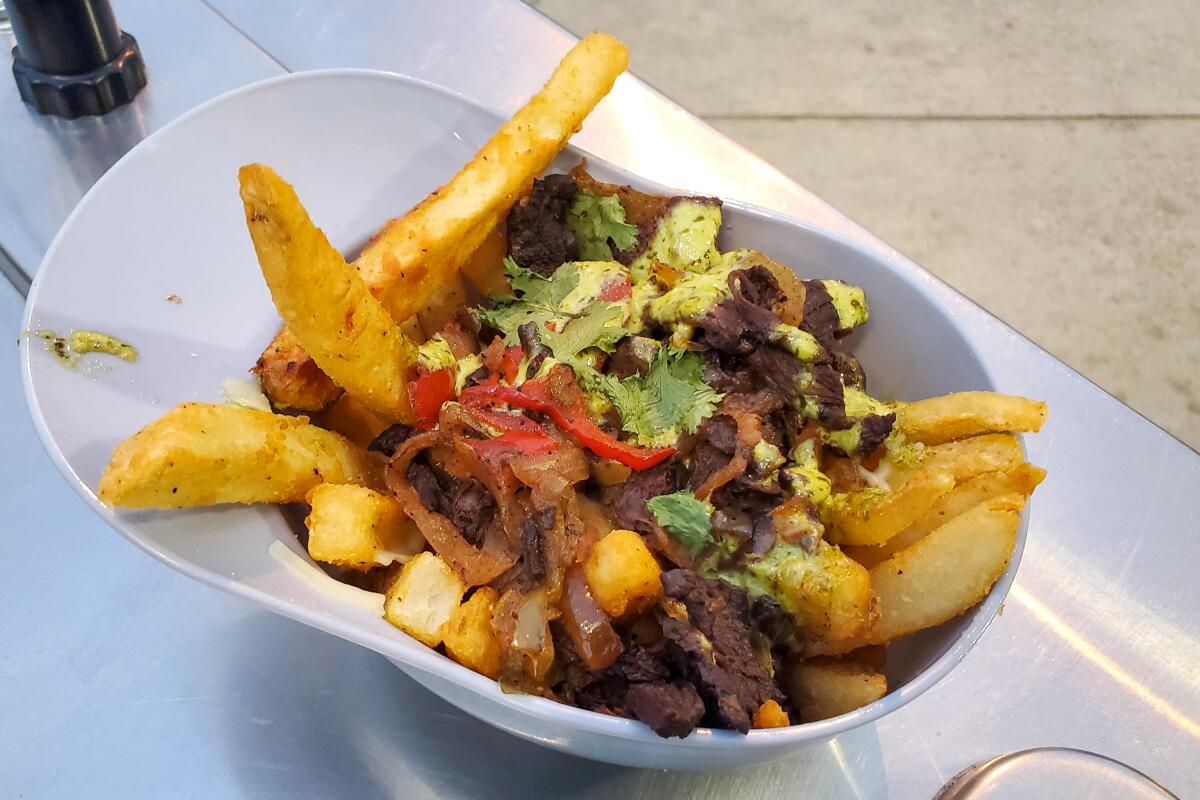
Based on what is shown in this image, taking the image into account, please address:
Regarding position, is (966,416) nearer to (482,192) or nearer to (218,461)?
(482,192)

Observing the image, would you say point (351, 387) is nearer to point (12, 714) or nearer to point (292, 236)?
point (292, 236)

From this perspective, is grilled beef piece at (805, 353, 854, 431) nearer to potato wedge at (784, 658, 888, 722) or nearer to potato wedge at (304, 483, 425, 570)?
potato wedge at (784, 658, 888, 722)

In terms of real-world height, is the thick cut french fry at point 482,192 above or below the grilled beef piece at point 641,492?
above

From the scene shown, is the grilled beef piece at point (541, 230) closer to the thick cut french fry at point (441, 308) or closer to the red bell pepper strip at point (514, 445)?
the thick cut french fry at point (441, 308)

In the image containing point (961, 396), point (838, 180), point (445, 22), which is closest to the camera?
point (961, 396)

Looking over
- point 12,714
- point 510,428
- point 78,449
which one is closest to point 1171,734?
point 510,428

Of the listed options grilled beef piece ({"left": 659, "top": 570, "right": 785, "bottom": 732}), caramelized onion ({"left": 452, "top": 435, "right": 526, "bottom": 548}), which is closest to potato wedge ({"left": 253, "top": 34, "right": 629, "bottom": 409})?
caramelized onion ({"left": 452, "top": 435, "right": 526, "bottom": 548})

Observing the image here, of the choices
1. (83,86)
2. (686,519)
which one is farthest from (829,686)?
(83,86)

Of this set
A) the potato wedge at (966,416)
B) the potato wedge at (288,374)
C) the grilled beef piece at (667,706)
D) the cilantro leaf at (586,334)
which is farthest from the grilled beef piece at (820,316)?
the potato wedge at (288,374)
